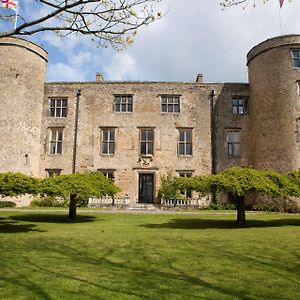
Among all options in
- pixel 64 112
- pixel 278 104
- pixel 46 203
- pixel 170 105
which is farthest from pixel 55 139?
pixel 278 104

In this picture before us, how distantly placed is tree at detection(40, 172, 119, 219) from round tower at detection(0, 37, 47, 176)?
11.0 m

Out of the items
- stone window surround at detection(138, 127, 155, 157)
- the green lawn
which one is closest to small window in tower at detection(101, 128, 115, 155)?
stone window surround at detection(138, 127, 155, 157)

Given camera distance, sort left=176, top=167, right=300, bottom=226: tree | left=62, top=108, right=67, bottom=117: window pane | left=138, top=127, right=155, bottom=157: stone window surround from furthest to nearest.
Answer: left=62, top=108, right=67, bottom=117: window pane < left=138, top=127, right=155, bottom=157: stone window surround < left=176, top=167, right=300, bottom=226: tree

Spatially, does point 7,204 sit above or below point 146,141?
below

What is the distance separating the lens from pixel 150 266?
7.14 metres

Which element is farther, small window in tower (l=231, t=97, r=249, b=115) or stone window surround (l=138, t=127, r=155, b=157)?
small window in tower (l=231, t=97, r=249, b=115)

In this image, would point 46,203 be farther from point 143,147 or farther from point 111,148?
point 143,147

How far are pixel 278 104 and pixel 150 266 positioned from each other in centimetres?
2218

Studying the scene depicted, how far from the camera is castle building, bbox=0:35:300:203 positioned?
2762 cm

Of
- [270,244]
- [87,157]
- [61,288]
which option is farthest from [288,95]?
[61,288]

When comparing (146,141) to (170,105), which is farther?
(170,105)

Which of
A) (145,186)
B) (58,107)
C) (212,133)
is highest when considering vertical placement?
(58,107)

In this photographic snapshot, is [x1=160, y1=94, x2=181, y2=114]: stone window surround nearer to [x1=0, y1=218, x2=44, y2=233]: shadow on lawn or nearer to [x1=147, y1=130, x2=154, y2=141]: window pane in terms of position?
[x1=147, y1=130, x2=154, y2=141]: window pane

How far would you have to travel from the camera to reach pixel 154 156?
95.1 feet
